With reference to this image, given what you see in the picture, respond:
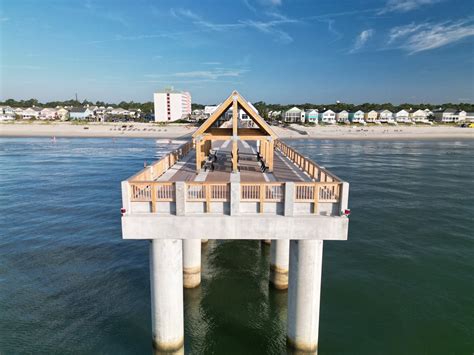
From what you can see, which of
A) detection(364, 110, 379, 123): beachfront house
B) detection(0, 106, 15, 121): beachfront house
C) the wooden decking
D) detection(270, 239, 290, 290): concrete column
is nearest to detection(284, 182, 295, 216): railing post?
the wooden decking

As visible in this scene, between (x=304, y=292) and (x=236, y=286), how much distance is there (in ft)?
29.8

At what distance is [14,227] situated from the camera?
29.9m

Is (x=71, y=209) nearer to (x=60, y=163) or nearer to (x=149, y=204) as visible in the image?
(x=149, y=204)

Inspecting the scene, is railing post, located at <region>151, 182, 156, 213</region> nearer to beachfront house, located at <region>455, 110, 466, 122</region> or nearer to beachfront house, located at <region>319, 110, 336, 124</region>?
beachfront house, located at <region>319, 110, 336, 124</region>

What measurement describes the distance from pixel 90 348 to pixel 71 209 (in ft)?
77.4

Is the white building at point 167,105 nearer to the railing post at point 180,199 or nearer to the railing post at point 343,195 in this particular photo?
the railing post at point 180,199

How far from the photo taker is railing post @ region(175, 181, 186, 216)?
11.1m

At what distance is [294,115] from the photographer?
19125 cm

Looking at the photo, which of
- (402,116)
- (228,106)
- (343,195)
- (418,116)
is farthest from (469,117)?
(343,195)

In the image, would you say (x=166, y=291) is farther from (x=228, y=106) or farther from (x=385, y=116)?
(x=385, y=116)

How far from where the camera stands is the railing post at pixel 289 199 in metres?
11.1

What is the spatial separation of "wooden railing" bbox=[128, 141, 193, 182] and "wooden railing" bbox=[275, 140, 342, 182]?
760cm

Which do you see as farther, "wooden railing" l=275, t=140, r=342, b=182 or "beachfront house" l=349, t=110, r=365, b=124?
"beachfront house" l=349, t=110, r=365, b=124

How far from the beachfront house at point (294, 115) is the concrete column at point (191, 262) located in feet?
579
